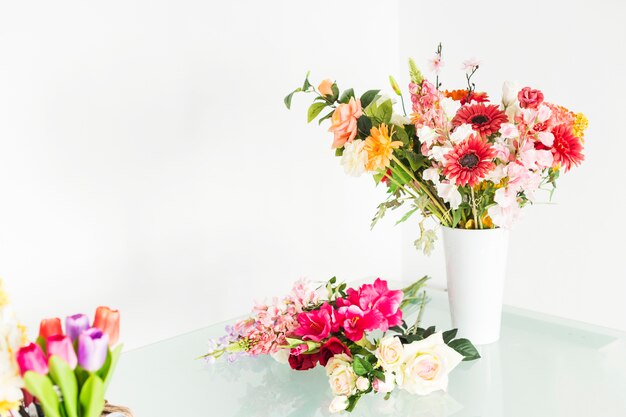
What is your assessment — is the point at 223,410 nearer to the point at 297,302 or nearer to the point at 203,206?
the point at 297,302

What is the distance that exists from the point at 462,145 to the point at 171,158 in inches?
34.9

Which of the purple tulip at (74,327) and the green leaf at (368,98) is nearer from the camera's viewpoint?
the purple tulip at (74,327)

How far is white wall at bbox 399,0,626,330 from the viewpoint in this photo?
1.82m

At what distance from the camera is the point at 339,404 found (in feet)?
3.19

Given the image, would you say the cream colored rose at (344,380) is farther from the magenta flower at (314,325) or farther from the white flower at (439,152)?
the white flower at (439,152)

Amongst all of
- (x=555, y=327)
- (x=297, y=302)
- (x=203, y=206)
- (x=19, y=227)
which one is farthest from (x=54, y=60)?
(x=555, y=327)

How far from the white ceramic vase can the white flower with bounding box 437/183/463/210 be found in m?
0.08

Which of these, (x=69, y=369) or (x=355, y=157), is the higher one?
(x=355, y=157)

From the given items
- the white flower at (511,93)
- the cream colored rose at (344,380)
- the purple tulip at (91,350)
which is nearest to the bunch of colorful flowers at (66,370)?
the purple tulip at (91,350)

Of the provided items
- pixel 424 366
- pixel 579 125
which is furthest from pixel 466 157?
pixel 424 366

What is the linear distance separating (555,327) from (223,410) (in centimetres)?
71

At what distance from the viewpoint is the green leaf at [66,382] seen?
654 millimetres

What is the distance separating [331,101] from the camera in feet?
4.00

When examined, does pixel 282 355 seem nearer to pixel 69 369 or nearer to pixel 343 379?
pixel 343 379
